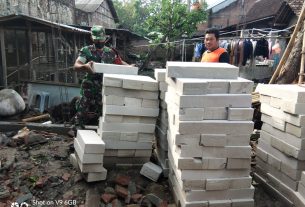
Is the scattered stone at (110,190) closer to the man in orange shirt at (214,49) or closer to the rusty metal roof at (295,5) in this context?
the man in orange shirt at (214,49)

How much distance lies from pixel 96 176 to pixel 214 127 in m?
1.54

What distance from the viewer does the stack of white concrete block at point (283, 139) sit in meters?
3.57

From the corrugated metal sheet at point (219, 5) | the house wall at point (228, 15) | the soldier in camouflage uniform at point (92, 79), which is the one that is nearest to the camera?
the soldier in camouflage uniform at point (92, 79)

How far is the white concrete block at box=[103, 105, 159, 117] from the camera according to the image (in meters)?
4.16

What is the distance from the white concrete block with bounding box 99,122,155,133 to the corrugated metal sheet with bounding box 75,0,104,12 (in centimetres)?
2434

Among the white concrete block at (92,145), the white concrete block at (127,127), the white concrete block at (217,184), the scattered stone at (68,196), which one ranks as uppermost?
the white concrete block at (127,127)

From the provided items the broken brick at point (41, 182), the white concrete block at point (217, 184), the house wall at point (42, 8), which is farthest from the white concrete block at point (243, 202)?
the house wall at point (42, 8)

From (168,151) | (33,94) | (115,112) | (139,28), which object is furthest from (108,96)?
(139,28)

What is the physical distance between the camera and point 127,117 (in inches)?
167

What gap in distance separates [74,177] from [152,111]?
1269 mm

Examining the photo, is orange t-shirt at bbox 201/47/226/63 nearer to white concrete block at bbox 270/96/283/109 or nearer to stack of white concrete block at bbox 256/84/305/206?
stack of white concrete block at bbox 256/84/305/206

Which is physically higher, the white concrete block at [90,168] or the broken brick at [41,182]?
the white concrete block at [90,168]

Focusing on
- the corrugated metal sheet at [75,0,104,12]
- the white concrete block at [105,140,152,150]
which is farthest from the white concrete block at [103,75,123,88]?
the corrugated metal sheet at [75,0,104,12]

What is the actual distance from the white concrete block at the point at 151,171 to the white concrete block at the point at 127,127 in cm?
44
